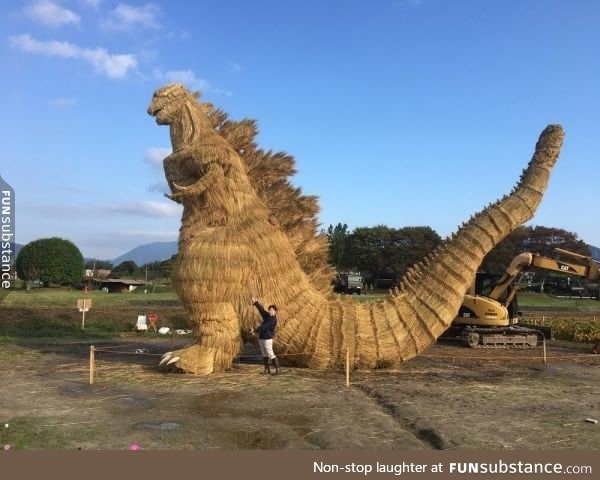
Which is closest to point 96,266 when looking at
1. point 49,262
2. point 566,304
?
point 49,262

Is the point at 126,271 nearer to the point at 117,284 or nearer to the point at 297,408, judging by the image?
the point at 117,284

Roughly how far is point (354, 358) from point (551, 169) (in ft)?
12.8

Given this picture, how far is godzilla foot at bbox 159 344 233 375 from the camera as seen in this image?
26.1 feet

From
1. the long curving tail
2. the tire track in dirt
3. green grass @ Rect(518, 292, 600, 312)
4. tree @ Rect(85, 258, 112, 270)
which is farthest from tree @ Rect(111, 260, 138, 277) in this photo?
the tire track in dirt

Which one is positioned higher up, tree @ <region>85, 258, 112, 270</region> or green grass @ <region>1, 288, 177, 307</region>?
tree @ <region>85, 258, 112, 270</region>

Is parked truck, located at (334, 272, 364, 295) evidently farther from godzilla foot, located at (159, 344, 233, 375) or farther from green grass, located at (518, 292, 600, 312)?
godzilla foot, located at (159, 344, 233, 375)

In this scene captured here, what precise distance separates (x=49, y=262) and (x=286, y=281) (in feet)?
146

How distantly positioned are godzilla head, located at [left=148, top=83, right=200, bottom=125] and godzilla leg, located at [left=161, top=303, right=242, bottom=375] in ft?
10.2

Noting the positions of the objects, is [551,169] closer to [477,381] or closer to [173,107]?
[477,381]

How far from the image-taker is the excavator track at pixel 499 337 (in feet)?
45.8

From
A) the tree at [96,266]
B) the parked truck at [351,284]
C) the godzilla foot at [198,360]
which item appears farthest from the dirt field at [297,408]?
the tree at [96,266]

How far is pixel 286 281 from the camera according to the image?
8234 millimetres

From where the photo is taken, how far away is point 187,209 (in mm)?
8703

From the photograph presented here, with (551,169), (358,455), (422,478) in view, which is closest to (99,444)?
(358,455)
